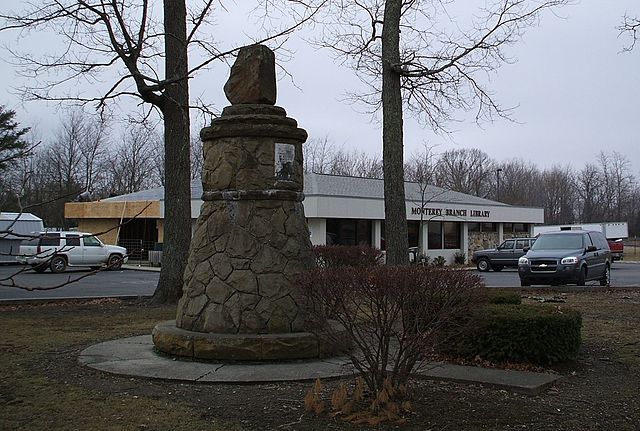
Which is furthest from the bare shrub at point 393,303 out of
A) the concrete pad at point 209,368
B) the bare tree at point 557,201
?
the bare tree at point 557,201

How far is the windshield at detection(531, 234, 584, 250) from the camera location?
72.7ft

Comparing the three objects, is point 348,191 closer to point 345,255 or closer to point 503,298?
point 345,255

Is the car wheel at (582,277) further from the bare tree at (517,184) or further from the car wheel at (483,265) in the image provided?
the bare tree at (517,184)

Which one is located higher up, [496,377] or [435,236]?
[435,236]

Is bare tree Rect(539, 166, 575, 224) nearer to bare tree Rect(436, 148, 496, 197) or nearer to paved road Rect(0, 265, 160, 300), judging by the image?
bare tree Rect(436, 148, 496, 197)

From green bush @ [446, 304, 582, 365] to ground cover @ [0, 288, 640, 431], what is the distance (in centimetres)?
29

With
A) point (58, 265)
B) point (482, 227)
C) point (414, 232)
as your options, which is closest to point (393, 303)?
point (58, 265)

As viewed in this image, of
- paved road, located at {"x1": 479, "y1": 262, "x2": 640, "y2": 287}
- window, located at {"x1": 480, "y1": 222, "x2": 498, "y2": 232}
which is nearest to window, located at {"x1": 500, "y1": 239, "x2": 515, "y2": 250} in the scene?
paved road, located at {"x1": 479, "y1": 262, "x2": 640, "y2": 287}

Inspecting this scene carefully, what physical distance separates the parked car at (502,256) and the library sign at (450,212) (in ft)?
12.5

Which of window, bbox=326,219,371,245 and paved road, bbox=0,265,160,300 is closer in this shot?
paved road, bbox=0,265,160,300

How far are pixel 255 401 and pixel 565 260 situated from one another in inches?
659

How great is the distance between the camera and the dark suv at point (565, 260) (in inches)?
830

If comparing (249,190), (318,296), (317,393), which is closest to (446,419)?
(317,393)

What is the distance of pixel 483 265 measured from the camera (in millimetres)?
36500
